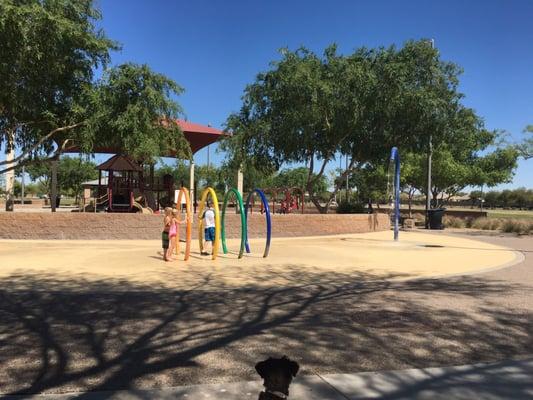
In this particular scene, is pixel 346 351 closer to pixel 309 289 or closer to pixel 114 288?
pixel 309 289

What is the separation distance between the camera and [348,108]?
70.7 feet

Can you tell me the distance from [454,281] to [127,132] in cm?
1220

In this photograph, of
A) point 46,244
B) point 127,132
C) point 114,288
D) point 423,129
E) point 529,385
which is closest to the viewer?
point 529,385

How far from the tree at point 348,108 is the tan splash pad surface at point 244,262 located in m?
6.46

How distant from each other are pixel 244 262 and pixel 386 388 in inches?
324

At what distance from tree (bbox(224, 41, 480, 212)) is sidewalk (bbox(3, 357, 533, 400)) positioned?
1741 centimetres

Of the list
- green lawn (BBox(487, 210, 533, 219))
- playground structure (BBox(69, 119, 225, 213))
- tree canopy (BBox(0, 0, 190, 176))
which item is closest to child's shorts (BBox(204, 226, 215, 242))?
tree canopy (BBox(0, 0, 190, 176))

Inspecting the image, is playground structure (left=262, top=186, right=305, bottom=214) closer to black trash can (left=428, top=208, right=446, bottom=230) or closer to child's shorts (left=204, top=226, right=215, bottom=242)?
black trash can (left=428, top=208, right=446, bottom=230)

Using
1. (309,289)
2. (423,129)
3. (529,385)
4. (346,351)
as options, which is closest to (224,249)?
(309,289)

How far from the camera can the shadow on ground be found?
4840mm

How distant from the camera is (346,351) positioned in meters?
5.45

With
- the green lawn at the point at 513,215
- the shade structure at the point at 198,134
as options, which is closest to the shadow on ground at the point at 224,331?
the shade structure at the point at 198,134

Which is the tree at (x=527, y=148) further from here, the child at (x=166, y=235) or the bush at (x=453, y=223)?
the child at (x=166, y=235)

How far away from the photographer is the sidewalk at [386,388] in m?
4.22
